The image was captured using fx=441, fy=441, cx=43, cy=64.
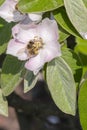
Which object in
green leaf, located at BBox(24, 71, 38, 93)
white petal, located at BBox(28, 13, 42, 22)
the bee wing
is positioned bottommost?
green leaf, located at BBox(24, 71, 38, 93)

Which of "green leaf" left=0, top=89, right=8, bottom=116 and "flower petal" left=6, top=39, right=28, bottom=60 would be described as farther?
"green leaf" left=0, top=89, right=8, bottom=116

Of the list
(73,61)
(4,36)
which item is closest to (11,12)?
(4,36)

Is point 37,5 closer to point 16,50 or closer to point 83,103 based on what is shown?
point 16,50

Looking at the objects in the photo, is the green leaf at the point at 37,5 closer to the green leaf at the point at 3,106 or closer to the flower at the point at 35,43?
the flower at the point at 35,43

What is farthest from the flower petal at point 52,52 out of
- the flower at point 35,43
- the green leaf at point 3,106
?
the green leaf at point 3,106

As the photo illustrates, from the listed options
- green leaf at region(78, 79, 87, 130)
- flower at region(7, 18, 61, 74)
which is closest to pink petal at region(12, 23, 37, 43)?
flower at region(7, 18, 61, 74)

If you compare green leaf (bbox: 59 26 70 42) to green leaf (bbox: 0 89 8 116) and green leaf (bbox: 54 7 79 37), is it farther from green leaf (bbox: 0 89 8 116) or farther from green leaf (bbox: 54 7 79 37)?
green leaf (bbox: 0 89 8 116)
